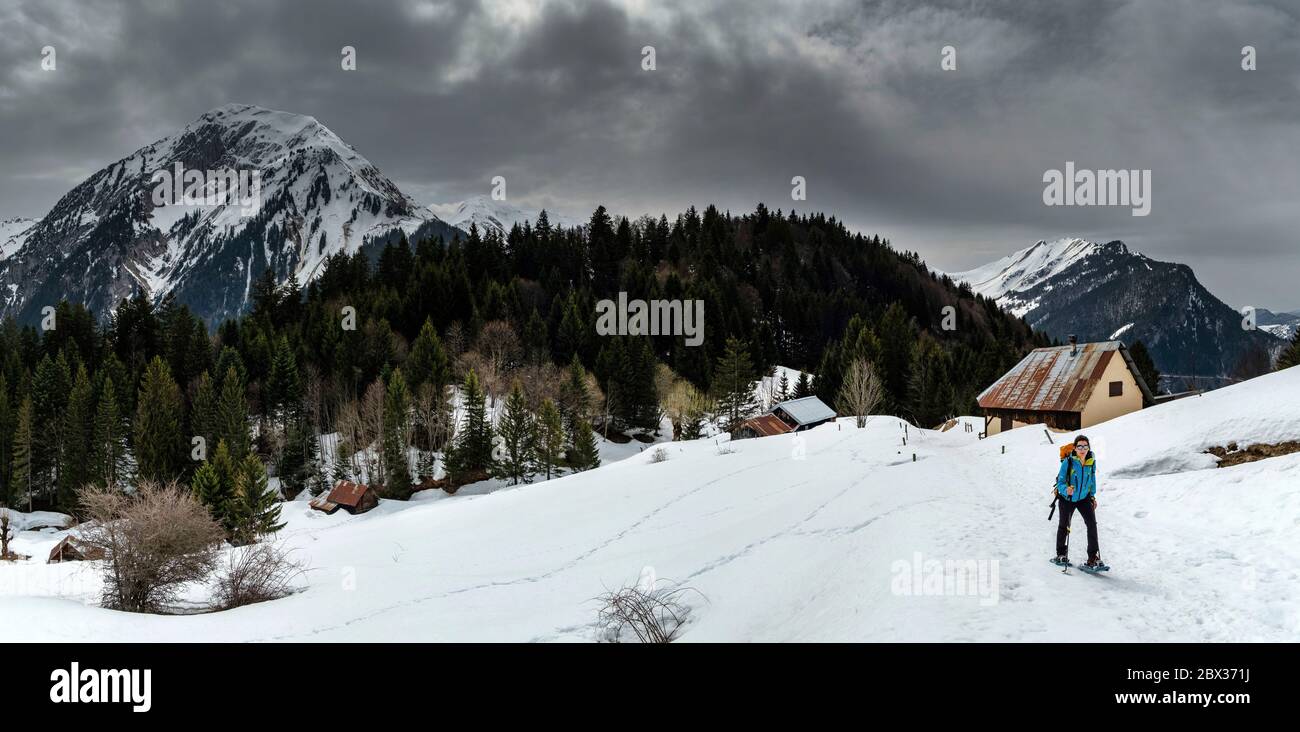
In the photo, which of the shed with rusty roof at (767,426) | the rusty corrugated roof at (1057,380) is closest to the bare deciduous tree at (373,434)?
the shed with rusty roof at (767,426)

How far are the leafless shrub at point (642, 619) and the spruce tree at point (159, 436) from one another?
218 ft

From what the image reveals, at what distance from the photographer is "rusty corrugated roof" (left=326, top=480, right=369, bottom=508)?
54.7 meters

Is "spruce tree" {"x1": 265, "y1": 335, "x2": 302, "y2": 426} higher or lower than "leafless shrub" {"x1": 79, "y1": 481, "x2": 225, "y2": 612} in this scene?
higher

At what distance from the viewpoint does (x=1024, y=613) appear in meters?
8.57

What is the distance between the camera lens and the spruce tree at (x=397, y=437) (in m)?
58.5

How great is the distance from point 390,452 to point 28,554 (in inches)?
1086

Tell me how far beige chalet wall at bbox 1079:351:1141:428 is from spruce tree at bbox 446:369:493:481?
51311 millimetres

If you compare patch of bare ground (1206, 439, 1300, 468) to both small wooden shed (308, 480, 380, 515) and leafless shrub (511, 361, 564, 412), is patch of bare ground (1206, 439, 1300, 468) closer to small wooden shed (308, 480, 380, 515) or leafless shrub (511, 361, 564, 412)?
small wooden shed (308, 480, 380, 515)

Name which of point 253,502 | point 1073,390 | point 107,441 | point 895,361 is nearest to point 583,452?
Answer: point 253,502

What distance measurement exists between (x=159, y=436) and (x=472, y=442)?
32546mm

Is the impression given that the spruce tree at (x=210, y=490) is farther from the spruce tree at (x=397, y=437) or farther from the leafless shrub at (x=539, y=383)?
the leafless shrub at (x=539, y=383)

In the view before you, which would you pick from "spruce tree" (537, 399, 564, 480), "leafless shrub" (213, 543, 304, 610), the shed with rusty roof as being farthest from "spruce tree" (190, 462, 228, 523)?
the shed with rusty roof

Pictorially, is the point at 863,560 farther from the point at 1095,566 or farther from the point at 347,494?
the point at 347,494

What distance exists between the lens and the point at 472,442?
201 ft
